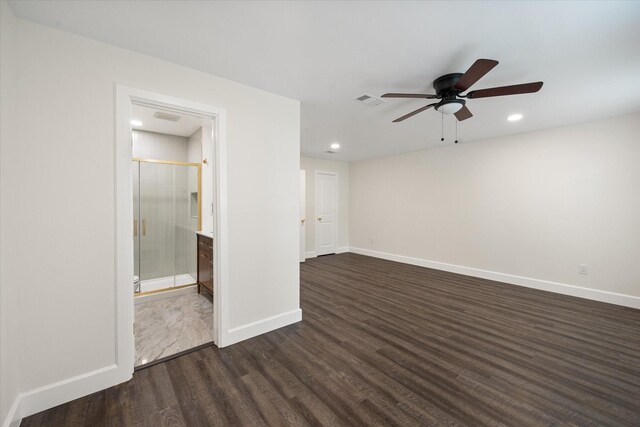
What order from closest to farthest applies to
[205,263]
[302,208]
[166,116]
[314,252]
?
[205,263] → [166,116] → [302,208] → [314,252]

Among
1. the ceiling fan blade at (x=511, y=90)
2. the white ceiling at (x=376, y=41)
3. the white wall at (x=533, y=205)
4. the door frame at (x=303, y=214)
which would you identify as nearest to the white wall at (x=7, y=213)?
the white ceiling at (x=376, y=41)

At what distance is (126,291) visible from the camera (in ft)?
6.33

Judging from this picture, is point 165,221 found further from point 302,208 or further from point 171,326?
point 302,208

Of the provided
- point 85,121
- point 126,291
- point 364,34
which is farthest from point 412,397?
point 85,121

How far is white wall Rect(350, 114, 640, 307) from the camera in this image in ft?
11.3

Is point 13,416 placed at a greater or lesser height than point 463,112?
lesser

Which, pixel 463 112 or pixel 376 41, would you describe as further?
pixel 463 112

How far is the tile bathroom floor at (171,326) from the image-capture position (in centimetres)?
236

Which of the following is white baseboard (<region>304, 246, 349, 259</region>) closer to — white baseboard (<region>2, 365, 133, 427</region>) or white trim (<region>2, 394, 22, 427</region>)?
white baseboard (<region>2, 365, 133, 427</region>)

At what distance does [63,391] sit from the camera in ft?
5.61

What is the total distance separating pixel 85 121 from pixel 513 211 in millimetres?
5608

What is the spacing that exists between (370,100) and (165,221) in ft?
12.6

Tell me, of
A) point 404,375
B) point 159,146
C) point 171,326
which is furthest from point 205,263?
point 404,375

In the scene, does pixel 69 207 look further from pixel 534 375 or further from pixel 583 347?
pixel 583 347
